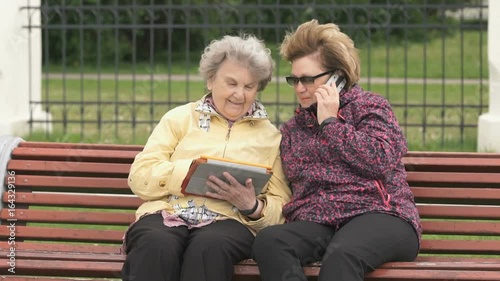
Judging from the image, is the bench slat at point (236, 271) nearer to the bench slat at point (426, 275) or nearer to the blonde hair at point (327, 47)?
the bench slat at point (426, 275)

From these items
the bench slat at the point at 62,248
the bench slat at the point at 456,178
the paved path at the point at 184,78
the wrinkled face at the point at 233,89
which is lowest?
the bench slat at the point at 62,248

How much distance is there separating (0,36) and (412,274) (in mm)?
5611

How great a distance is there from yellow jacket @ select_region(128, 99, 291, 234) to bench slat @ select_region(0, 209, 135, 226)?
320 millimetres

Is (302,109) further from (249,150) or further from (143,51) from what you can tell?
(143,51)

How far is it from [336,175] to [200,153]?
0.59m

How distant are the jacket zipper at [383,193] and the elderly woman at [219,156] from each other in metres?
0.46

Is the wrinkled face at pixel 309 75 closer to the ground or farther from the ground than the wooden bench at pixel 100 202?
farther from the ground

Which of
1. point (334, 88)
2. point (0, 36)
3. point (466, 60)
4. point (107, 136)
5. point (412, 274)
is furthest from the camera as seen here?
point (466, 60)

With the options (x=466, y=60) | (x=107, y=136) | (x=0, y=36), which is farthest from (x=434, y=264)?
(x=466, y=60)

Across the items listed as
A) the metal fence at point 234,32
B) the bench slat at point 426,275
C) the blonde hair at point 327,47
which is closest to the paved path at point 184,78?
the metal fence at point 234,32

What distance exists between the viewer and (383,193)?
4250 millimetres

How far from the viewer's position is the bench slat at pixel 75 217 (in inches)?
188

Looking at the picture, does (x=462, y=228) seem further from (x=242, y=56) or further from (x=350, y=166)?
(x=242, y=56)

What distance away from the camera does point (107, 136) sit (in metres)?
10.2
